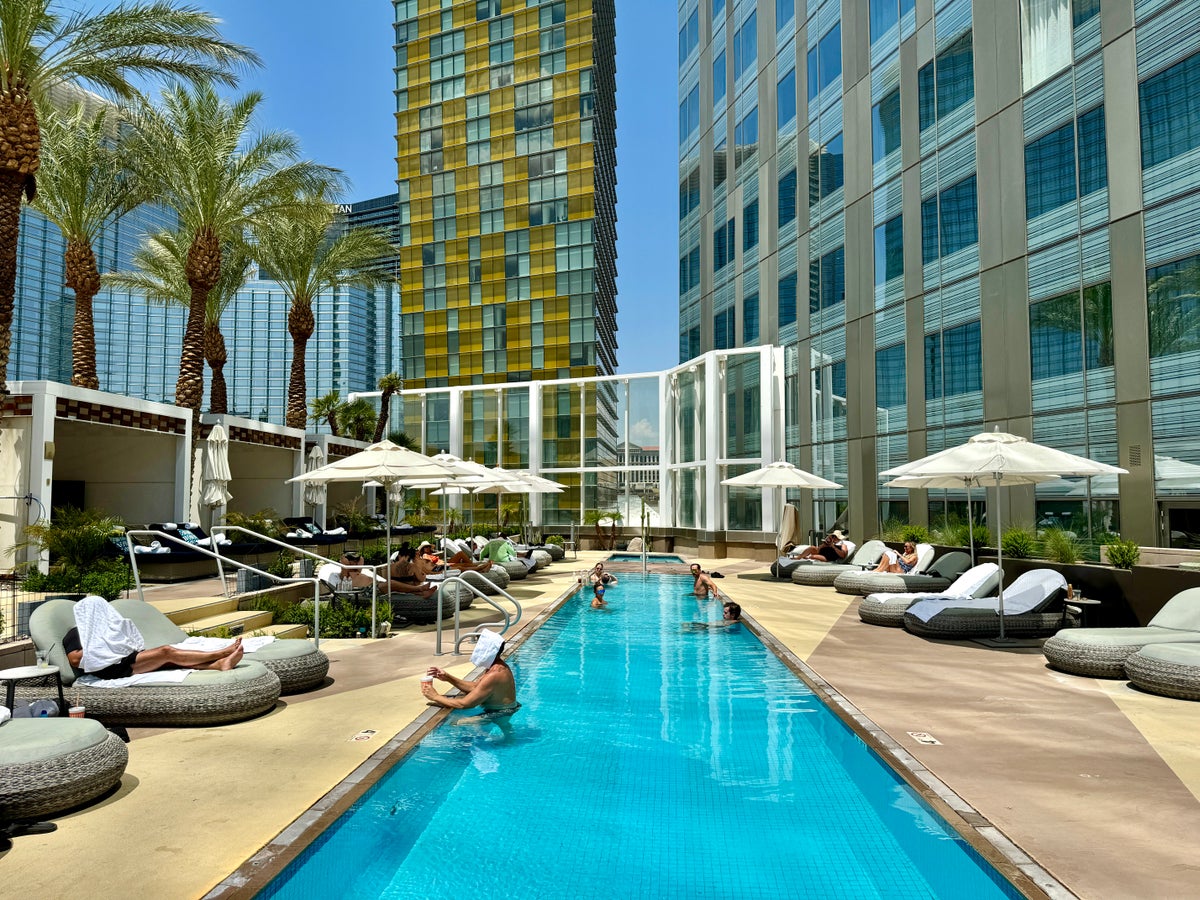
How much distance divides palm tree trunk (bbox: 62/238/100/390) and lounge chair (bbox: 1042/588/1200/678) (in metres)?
17.5

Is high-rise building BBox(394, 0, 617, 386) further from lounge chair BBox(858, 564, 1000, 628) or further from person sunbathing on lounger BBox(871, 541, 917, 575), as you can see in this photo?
lounge chair BBox(858, 564, 1000, 628)

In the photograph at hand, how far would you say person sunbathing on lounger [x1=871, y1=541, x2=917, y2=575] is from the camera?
14.1 meters

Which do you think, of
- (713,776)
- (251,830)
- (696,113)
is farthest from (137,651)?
(696,113)

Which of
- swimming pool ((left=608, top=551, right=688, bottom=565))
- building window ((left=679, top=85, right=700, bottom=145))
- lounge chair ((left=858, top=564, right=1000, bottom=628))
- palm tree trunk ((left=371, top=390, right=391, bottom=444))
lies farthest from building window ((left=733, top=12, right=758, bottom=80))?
lounge chair ((left=858, top=564, right=1000, bottom=628))

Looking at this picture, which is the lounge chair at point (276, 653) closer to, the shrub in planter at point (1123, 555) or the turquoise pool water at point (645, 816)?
the turquoise pool water at point (645, 816)

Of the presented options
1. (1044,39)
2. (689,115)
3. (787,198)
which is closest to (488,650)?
(1044,39)

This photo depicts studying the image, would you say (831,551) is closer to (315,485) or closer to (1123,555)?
(1123,555)

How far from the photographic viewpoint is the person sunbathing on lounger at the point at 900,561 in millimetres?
14066

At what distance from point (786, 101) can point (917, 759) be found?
75.3 ft

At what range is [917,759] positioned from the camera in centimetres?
511

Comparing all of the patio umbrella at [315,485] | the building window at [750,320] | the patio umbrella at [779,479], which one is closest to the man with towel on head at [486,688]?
the patio umbrella at [779,479]

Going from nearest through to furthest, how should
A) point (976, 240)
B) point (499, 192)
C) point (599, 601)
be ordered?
point (599, 601) → point (976, 240) → point (499, 192)

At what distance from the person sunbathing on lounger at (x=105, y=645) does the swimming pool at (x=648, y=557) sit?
17171mm

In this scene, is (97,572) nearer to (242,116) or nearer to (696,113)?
(242,116)
